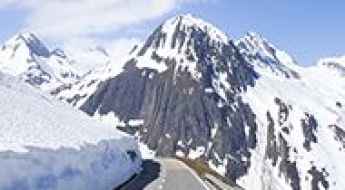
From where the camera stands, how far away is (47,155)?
27.8 meters

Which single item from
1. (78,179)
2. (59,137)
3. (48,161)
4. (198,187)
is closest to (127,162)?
(198,187)

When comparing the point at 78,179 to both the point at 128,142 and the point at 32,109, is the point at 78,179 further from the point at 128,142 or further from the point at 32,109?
the point at 128,142

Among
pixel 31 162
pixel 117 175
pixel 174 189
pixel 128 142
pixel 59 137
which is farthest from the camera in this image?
pixel 128 142

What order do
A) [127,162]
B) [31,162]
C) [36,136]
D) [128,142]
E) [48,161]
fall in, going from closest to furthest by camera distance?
[31,162]
[48,161]
[36,136]
[127,162]
[128,142]

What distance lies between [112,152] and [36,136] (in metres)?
12.6

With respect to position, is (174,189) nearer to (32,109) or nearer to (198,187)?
(198,187)

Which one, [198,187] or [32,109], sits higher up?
[32,109]

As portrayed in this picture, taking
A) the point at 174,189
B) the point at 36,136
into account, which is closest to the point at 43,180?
the point at 36,136

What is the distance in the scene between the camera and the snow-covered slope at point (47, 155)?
24.6 m

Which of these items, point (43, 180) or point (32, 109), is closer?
point (43, 180)

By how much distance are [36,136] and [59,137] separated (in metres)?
2.84

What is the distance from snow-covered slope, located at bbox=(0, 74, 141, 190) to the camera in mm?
24609

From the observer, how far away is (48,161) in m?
27.6

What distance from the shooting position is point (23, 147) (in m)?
26.5
